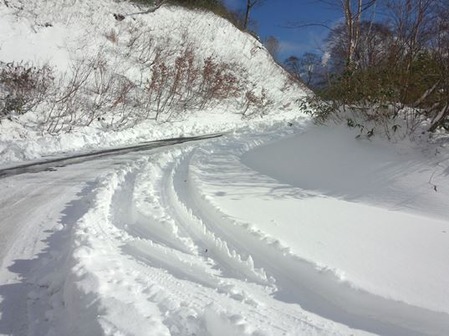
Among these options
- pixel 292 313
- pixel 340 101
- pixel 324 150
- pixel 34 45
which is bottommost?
pixel 292 313

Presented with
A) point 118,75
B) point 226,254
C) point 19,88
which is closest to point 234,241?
point 226,254

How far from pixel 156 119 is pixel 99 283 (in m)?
13.4

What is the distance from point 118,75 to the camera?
1622 centimetres

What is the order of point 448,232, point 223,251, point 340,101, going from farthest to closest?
1. point 340,101
2. point 448,232
3. point 223,251

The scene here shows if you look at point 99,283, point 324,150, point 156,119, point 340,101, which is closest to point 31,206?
point 99,283

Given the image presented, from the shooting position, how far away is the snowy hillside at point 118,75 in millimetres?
11562

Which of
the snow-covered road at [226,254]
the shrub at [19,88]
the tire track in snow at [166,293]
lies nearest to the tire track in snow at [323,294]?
the snow-covered road at [226,254]

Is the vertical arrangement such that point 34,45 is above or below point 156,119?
above

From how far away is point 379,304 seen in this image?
301 centimetres

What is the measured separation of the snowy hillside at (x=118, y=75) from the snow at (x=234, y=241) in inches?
104

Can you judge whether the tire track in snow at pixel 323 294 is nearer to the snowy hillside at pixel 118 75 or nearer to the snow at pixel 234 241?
the snow at pixel 234 241

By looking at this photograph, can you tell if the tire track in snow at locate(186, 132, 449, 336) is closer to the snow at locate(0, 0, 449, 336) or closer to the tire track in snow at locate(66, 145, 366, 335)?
the snow at locate(0, 0, 449, 336)

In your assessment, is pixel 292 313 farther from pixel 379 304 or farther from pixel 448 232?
pixel 448 232

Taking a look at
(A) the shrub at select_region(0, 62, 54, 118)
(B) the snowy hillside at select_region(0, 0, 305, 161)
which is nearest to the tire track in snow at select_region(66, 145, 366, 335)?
(B) the snowy hillside at select_region(0, 0, 305, 161)
